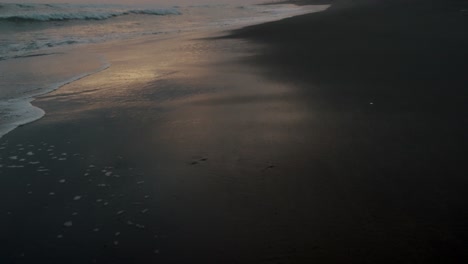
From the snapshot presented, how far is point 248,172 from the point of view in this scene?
3.98m

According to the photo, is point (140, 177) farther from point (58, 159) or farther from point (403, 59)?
point (403, 59)

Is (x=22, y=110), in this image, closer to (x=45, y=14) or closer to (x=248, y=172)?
(x=248, y=172)

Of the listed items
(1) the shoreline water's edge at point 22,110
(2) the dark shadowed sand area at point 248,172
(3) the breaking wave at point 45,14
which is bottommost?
(2) the dark shadowed sand area at point 248,172

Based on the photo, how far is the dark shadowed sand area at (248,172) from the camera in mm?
2879

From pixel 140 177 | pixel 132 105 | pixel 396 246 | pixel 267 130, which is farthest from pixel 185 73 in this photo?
pixel 396 246

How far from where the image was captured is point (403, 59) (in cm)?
895

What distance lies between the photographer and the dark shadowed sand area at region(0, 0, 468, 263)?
2879 millimetres

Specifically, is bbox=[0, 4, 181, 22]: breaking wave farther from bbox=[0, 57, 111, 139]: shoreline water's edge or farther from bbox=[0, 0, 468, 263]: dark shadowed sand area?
bbox=[0, 0, 468, 263]: dark shadowed sand area

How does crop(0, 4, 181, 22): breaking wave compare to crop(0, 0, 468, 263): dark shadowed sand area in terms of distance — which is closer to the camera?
crop(0, 0, 468, 263): dark shadowed sand area

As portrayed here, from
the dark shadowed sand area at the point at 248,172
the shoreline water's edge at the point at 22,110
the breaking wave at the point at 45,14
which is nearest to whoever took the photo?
the dark shadowed sand area at the point at 248,172

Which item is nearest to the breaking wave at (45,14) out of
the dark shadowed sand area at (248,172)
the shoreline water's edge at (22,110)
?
the shoreline water's edge at (22,110)

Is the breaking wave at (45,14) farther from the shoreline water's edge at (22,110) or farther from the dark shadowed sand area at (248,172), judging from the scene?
the dark shadowed sand area at (248,172)

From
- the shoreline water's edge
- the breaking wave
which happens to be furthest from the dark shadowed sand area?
the breaking wave

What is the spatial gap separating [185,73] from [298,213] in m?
6.54
